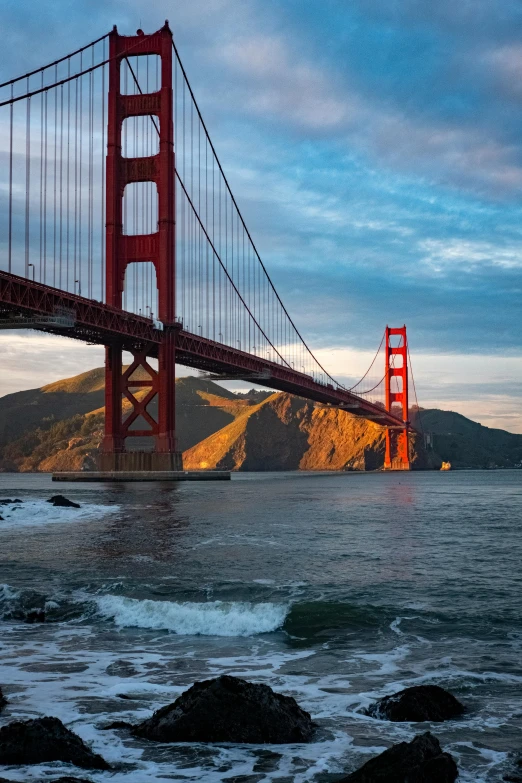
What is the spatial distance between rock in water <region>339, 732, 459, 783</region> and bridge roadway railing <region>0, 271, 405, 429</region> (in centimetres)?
3982

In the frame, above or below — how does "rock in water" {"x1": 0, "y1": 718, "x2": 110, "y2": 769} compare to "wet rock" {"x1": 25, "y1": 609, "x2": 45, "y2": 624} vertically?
above

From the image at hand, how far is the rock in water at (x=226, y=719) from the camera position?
621 centimetres

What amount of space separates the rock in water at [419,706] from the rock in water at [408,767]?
1.38 metres

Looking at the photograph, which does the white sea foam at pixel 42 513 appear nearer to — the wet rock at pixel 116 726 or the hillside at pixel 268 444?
the wet rock at pixel 116 726

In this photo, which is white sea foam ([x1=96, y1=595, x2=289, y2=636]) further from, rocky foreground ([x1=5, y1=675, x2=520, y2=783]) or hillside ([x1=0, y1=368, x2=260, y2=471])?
hillside ([x1=0, y1=368, x2=260, y2=471])

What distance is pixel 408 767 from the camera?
5.05m

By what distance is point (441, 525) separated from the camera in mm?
27109

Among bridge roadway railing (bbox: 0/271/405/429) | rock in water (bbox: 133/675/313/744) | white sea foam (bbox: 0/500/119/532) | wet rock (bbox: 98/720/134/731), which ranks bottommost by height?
white sea foam (bbox: 0/500/119/532)

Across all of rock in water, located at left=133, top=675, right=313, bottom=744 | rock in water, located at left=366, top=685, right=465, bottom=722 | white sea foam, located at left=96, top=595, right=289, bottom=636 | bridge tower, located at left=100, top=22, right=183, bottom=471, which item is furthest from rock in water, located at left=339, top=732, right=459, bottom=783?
bridge tower, located at left=100, top=22, right=183, bottom=471

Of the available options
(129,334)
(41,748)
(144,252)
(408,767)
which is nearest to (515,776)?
(408,767)

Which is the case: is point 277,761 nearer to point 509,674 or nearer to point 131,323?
point 509,674

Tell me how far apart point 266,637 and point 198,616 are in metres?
1.18

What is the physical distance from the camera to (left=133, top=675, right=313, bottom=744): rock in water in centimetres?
621

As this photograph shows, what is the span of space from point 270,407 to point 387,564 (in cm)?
14844
